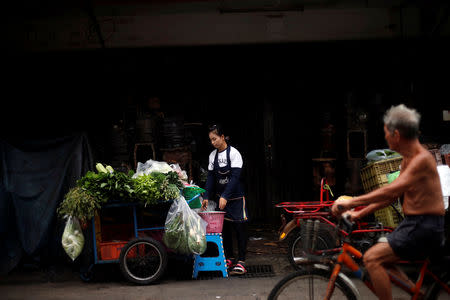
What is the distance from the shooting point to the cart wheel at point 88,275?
23.2ft

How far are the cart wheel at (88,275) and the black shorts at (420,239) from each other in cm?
499

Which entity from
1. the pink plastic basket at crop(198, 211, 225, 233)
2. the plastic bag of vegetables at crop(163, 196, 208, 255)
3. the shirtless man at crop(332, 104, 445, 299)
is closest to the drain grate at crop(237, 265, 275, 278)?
the pink plastic basket at crop(198, 211, 225, 233)

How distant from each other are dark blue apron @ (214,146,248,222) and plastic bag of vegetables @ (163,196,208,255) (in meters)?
0.78

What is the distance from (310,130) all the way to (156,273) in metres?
5.36

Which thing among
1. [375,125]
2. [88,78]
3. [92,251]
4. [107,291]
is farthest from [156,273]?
[375,125]

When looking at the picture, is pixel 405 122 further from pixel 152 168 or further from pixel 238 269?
pixel 152 168

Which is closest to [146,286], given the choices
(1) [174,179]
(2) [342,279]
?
(1) [174,179]

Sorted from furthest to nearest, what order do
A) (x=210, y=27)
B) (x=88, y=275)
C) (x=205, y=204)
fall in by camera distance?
(x=210, y=27), (x=205, y=204), (x=88, y=275)

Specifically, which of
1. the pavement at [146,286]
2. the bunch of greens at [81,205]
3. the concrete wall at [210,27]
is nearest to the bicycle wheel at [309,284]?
the pavement at [146,286]

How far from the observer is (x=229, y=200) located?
7258 mm

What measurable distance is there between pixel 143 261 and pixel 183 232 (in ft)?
2.75

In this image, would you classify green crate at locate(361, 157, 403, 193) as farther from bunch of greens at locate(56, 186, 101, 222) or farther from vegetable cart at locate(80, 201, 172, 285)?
bunch of greens at locate(56, 186, 101, 222)

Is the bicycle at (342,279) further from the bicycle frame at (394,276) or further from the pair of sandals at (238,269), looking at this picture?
the pair of sandals at (238,269)

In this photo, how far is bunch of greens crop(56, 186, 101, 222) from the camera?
6.45 metres
